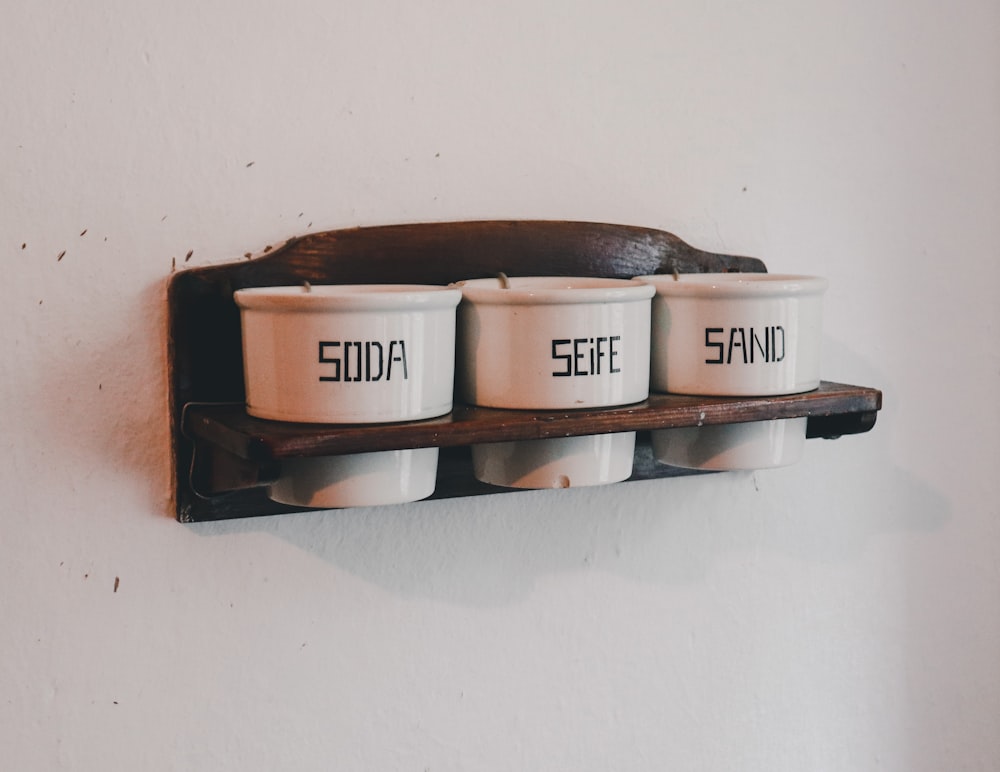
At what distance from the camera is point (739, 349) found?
0.59 m

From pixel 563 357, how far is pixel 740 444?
15 cm

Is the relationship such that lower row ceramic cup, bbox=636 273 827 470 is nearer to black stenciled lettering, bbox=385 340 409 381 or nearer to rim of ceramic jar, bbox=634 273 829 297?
rim of ceramic jar, bbox=634 273 829 297

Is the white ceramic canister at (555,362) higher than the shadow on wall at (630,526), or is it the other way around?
the white ceramic canister at (555,362)

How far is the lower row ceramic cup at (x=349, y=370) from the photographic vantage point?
0.49 meters

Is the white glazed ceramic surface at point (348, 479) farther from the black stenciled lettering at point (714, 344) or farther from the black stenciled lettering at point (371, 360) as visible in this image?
the black stenciled lettering at point (714, 344)

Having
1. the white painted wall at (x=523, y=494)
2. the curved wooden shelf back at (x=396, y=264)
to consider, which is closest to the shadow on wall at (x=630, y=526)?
the white painted wall at (x=523, y=494)

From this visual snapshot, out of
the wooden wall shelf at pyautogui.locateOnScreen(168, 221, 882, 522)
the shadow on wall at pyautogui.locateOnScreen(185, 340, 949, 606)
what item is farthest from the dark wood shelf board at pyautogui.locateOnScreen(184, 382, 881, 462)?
the shadow on wall at pyautogui.locateOnScreen(185, 340, 949, 606)

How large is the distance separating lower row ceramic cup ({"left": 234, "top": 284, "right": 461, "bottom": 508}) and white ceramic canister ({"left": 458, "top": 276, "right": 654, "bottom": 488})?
0.03 meters

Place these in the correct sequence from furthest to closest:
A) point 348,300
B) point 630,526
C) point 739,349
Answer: point 630,526, point 739,349, point 348,300

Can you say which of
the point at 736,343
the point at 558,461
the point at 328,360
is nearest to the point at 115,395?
the point at 328,360

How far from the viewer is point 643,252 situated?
2.24ft

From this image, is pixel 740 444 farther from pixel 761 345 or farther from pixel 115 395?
pixel 115 395

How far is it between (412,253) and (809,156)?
0.34 meters

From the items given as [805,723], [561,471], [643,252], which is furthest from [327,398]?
[805,723]
